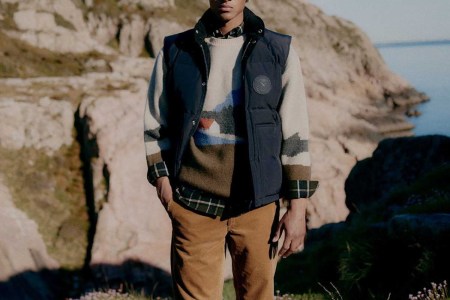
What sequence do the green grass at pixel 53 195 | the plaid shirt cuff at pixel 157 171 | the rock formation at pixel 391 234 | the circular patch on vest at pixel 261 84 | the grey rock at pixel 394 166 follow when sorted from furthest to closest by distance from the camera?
the green grass at pixel 53 195 → the grey rock at pixel 394 166 → the rock formation at pixel 391 234 → the plaid shirt cuff at pixel 157 171 → the circular patch on vest at pixel 261 84

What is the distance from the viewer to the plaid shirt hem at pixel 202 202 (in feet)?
10.8

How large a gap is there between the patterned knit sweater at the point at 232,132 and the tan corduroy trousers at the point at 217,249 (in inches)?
8.8

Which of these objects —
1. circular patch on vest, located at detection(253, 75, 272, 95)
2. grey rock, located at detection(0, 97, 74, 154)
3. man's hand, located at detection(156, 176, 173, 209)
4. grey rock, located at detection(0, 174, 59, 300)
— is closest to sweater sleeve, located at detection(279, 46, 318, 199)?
circular patch on vest, located at detection(253, 75, 272, 95)

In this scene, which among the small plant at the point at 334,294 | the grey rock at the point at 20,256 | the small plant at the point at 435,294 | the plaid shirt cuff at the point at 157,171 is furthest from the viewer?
the grey rock at the point at 20,256

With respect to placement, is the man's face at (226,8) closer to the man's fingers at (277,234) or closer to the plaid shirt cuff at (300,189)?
the plaid shirt cuff at (300,189)

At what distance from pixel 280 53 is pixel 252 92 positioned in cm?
38

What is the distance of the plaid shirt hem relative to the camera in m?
3.29

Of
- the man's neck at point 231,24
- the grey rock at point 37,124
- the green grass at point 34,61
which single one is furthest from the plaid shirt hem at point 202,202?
the green grass at point 34,61

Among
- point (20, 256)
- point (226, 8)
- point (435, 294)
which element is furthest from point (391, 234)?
point (20, 256)

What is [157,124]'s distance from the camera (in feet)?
11.4

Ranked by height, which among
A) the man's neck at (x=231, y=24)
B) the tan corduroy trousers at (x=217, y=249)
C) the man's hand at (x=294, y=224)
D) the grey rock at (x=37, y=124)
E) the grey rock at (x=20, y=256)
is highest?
the man's neck at (x=231, y=24)

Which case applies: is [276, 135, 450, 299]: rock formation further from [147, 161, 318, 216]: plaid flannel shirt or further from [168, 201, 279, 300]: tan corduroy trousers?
[147, 161, 318, 216]: plaid flannel shirt

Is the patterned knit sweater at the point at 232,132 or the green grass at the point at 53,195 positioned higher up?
the patterned knit sweater at the point at 232,132

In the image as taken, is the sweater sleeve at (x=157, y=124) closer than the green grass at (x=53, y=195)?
Yes
